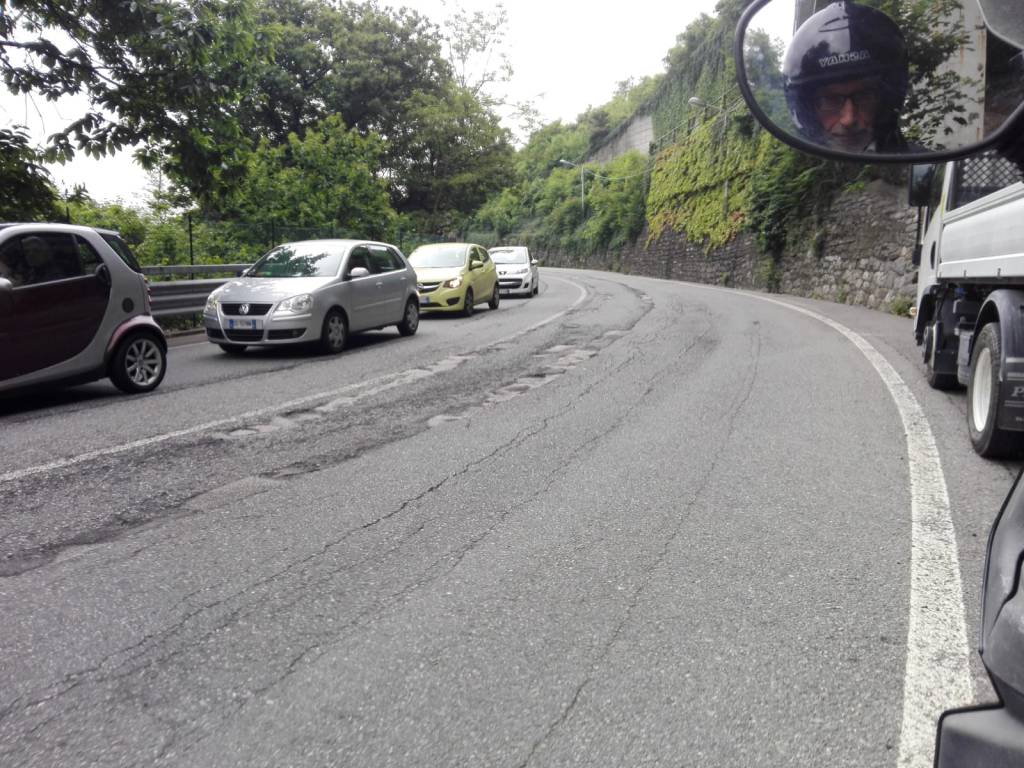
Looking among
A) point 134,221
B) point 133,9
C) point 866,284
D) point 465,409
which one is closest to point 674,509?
point 465,409

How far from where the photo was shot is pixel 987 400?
19.0ft

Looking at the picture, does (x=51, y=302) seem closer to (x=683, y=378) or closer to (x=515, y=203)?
(x=683, y=378)

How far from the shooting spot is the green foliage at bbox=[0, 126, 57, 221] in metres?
11.6

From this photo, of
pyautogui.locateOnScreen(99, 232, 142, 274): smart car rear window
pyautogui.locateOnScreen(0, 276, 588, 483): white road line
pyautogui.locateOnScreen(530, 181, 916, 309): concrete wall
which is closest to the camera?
pyautogui.locateOnScreen(0, 276, 588, 483): white road line

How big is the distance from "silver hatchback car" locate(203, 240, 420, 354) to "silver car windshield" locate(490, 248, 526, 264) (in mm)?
11038

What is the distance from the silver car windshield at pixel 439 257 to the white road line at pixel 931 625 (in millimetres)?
13864

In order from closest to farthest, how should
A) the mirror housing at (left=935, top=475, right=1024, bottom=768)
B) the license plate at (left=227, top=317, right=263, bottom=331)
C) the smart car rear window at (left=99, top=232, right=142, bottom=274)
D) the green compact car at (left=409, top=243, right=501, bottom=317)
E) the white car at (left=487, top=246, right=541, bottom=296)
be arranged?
the mirror housing at (left=935, top=475, right=1024, bottom=768) < the smart car rear window at (left=99, top=232, right=142, bottom=274) < the license plate at (left=227, top=317, right=263, bottom=331) < the green compact car at (left=409, top=243, right=501, bottom=317) < the white car at (left=487, top=246, right=541, bottom=296)

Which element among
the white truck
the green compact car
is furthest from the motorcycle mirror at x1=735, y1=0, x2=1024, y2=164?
the green compact car

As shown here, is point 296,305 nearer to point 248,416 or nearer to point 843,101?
point 248,416

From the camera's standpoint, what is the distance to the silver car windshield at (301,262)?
12133 mm

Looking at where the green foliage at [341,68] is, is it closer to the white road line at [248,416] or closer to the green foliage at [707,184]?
the green foliage at [707,184]

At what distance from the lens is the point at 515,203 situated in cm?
7694

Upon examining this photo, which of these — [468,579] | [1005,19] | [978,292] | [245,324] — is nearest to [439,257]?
[245,324]

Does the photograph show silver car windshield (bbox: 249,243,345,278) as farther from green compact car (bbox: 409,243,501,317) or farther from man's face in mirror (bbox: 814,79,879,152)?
man's face in mirror (bbox: 814,79,879,152)
